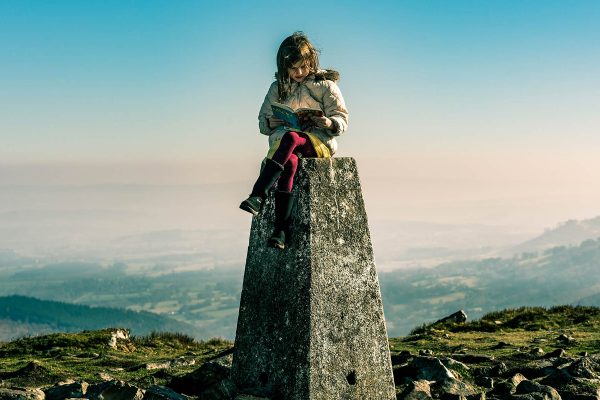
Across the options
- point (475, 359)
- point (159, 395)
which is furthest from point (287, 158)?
point (475, 359)

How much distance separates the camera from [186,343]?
839 inches

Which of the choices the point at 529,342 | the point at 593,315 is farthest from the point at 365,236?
the point at 593,315

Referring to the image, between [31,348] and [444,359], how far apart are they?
40.5 ft

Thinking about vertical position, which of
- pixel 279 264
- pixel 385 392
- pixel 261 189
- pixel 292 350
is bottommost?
pixel 385 392

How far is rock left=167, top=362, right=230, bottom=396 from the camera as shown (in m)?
9.47

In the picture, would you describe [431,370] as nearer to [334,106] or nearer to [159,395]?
[159,395]

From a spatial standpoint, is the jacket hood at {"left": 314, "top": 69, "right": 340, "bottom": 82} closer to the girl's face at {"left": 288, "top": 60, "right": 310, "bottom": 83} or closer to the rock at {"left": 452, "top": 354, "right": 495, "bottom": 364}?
the girl's face at {"left": 288, "top": 60, "right": 310, "bottom": 83}

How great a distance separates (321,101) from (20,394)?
5.00 meters

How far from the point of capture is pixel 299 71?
784 centimetres

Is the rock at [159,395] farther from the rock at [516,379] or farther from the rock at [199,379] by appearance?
the rock at [516,379]

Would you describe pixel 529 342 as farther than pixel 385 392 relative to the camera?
Yes

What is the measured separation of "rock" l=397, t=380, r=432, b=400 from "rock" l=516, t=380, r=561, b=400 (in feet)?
4.21

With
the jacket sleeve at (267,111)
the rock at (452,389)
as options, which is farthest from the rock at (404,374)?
the jacket sleeve at (267,111)

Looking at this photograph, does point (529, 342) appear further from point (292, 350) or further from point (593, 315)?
point (292, 350)
